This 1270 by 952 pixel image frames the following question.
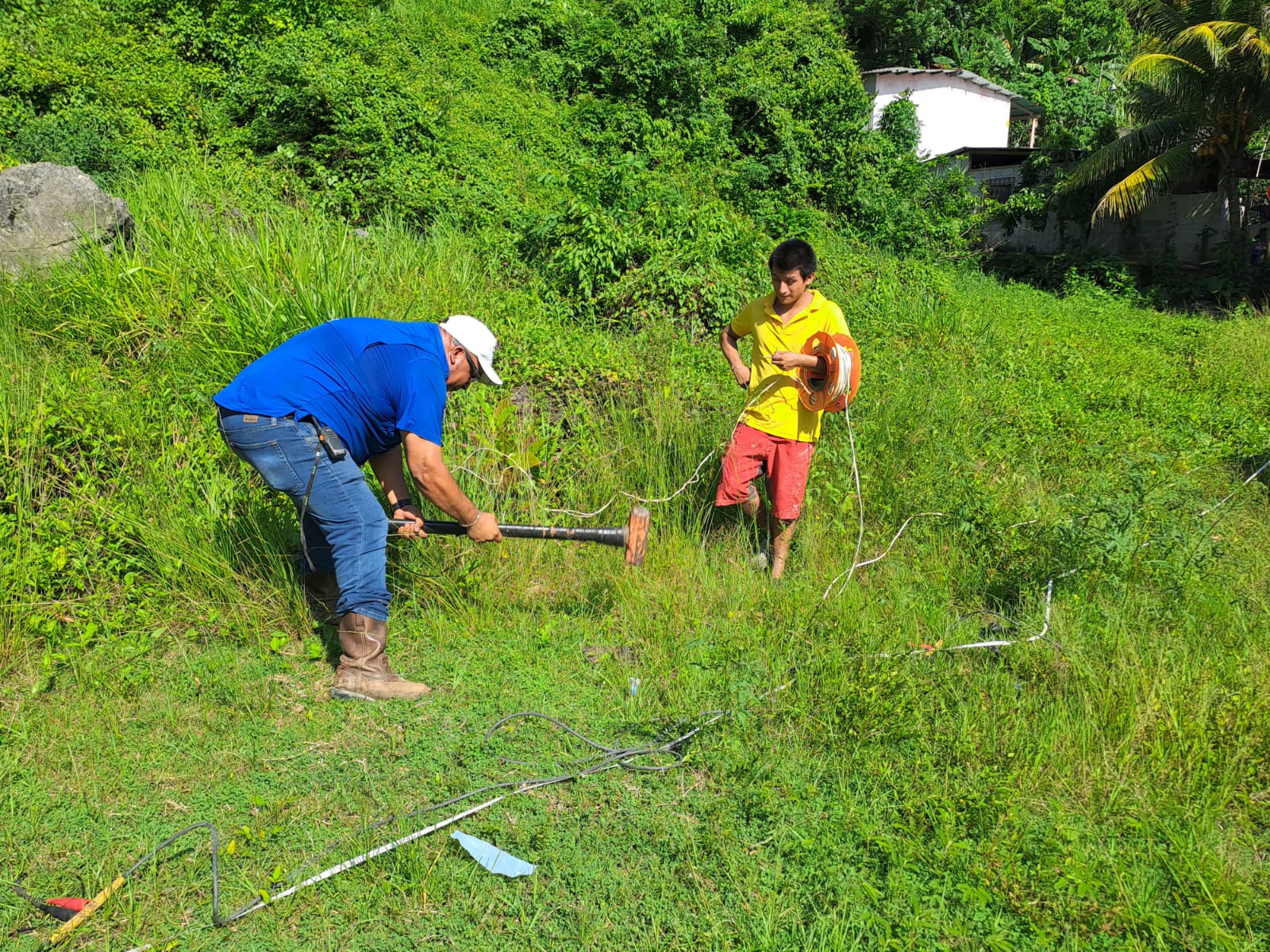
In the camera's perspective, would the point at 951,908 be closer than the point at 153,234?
Yes

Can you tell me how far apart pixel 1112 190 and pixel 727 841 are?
16.8 m

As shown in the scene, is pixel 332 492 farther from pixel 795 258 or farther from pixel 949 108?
pixel 949 108

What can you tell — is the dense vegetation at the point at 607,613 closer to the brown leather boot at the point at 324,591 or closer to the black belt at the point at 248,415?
the brown leather boot at the point at 324,591

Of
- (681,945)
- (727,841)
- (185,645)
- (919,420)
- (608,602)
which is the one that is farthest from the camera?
(919,420)

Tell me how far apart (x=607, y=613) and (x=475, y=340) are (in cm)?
162

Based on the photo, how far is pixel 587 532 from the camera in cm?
402

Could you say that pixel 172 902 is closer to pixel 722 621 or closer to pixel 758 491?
pixel 722 621

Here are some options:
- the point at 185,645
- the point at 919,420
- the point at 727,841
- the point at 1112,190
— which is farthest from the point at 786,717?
the point at 1112,190

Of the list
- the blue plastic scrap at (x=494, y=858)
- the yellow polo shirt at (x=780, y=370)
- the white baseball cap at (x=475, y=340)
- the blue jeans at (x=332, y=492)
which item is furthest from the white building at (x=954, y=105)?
the blue plastic scrap at (x=494, y=858)

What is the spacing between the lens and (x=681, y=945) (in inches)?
104

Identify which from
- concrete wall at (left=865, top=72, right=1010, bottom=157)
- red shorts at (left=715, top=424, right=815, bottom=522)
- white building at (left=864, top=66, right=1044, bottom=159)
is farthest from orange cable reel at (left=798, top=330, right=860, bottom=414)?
concrete wall at (left=865, top=72, right=1010, bottom=157)

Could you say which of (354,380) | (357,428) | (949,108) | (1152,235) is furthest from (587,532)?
(949,108)

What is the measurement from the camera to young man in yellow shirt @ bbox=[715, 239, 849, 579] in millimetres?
4453

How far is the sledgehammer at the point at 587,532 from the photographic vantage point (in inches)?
153
